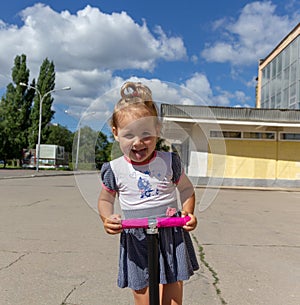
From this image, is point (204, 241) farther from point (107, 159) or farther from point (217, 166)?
point (107, 159)

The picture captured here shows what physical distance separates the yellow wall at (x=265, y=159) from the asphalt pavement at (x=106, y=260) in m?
14.0

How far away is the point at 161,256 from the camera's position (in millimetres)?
2268

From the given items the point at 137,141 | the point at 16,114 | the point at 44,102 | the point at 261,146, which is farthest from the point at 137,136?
the point at 16,114

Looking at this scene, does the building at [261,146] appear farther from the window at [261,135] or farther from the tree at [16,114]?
the tree at [16,114]

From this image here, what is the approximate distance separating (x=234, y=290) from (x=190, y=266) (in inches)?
77.5

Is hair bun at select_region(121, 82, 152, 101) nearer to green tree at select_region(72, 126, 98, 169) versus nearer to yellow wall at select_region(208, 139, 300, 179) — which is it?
green tree at select_region(72, 126, 98, 169)

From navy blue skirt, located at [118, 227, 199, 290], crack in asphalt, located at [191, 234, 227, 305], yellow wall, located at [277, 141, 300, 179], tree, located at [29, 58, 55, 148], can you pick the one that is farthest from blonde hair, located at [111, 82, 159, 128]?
tree, located at [29, 58, 55, 148]

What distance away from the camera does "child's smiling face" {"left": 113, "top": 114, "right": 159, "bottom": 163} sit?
2.09 meters

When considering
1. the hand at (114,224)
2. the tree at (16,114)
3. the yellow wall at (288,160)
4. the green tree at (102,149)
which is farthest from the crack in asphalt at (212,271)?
the tree at (16,114)

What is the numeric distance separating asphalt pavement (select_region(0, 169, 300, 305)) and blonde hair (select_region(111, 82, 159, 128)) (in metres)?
0.40

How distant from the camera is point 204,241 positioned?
22.2ft

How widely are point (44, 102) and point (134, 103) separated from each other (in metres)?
55.7

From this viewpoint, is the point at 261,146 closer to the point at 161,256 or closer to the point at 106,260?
the point at 106,260

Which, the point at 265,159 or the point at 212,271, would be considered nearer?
the point at 212,271
